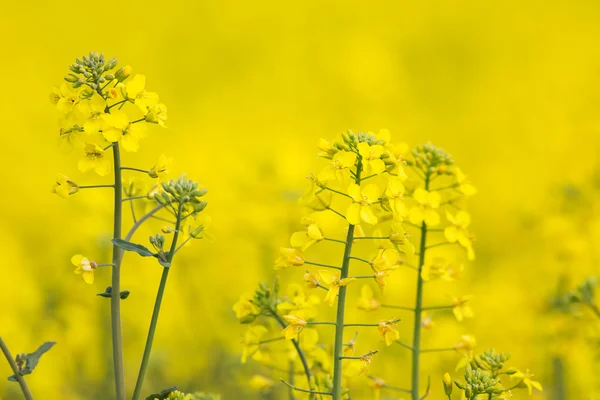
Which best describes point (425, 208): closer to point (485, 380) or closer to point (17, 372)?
point (485, 380)

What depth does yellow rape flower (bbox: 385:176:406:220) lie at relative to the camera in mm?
2268

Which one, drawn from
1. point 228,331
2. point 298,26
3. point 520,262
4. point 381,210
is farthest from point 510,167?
point 298,26

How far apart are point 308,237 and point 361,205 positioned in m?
0.19

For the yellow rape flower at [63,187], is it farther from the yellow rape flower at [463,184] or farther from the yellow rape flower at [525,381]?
the yellow rape flower at [525,381]

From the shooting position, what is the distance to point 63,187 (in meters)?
2.33

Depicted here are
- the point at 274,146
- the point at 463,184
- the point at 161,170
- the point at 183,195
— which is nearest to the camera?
the point at 183,195

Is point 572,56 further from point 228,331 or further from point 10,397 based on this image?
point 10,397

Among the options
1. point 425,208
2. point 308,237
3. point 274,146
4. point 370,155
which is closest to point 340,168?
point 370,155

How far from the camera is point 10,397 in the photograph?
4.20m

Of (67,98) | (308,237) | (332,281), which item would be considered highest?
(67,98)

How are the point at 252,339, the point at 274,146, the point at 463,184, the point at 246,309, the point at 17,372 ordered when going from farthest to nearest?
the point at 274,146
the point at 463,184
the point at 252,339
the point at 246,309
the point at 17,372

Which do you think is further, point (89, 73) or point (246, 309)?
point (246, 309)

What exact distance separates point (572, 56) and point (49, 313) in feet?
42.3

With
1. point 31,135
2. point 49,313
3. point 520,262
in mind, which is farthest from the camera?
point 31,135
